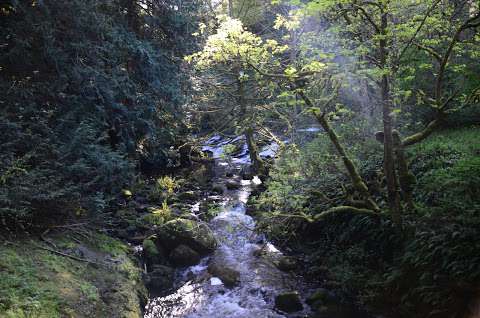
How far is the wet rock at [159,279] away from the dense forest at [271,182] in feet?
0.12

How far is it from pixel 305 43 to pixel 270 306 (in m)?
5.06

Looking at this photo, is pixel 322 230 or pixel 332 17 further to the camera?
pixel 322 230

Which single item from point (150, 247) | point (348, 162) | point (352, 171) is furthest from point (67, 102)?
point (352, 171)

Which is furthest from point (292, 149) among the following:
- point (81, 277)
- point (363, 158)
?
point (81, 277)

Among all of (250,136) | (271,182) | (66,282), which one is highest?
(271,182)

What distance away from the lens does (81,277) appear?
214 inches

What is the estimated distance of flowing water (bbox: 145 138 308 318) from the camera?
6.95 meters

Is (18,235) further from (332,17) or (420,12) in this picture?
(420,12)

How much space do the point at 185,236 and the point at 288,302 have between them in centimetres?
323

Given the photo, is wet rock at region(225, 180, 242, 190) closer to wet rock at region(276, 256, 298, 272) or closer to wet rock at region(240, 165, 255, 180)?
wet rock at region(240, 165, 255, 180)

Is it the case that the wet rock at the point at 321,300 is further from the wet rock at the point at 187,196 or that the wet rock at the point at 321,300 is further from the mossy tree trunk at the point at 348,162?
the wet rock at the point at 187,196

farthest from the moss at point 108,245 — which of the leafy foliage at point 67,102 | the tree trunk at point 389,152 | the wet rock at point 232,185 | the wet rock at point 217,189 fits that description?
the wet rock at point 232,185

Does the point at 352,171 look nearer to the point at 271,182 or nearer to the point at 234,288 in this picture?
the point at 271,182

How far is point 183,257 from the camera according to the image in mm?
8680
